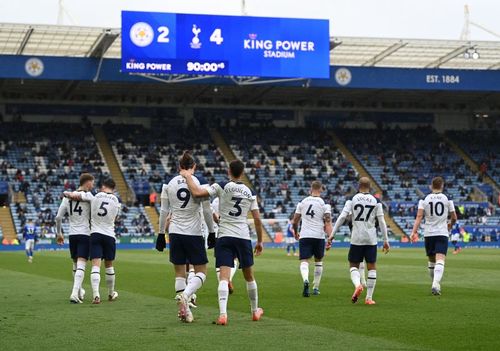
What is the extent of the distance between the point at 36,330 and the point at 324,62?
45772mm

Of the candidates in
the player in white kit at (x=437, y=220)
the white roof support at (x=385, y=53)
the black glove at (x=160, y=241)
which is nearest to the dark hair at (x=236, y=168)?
the black glove at (x=160, y=241)

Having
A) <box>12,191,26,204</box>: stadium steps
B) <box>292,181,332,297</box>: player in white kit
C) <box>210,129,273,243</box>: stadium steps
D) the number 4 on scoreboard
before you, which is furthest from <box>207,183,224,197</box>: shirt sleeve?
<box>210,129,273,243</box>: stadium steps

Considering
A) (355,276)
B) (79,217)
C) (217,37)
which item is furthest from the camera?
(217,37)

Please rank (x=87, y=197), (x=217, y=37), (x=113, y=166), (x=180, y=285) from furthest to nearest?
(x=113, y=166), (x=217, y=37), (x=87, y=197), (x=180, y=285)

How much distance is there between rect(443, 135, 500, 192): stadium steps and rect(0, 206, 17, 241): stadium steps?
35.2 meters

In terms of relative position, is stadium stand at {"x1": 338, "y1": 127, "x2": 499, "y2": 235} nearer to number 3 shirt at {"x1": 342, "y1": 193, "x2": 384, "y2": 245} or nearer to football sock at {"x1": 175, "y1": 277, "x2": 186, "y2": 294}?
number 3 shirt at {"x1": 342, "y1": 193, "x2": 384, "y2": 245}

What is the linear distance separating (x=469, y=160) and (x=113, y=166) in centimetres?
2834

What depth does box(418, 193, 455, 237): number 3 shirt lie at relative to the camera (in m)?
18.5

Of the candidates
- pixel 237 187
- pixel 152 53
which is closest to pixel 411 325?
pixel 237 187

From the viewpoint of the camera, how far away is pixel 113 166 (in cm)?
6575

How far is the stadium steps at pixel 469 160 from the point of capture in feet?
231

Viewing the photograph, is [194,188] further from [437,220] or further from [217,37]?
[217,37]

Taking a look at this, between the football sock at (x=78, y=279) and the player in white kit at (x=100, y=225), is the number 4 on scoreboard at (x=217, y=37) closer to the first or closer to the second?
the player in white kit at (x=100, y=225)

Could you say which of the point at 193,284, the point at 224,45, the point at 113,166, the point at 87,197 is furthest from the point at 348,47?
the point at 193,284
